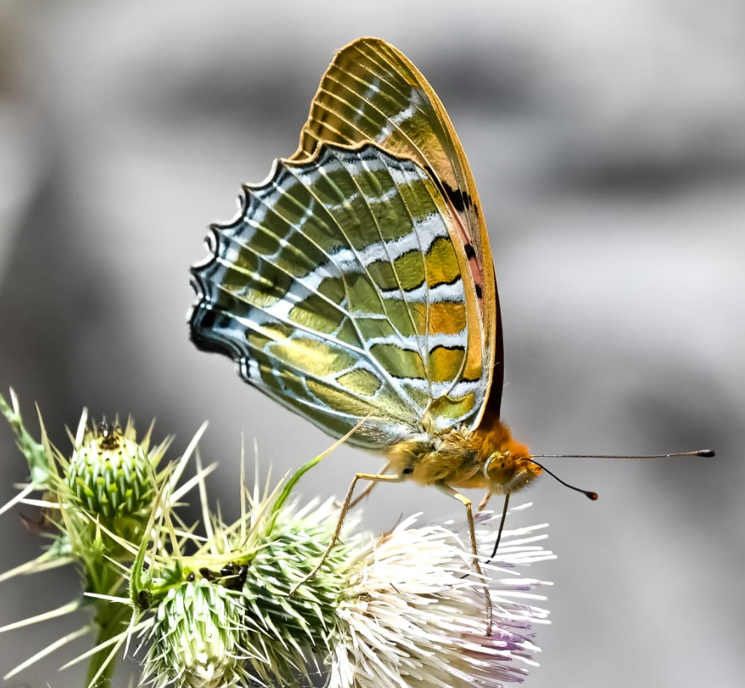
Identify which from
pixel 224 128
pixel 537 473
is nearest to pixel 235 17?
pixel 224 128

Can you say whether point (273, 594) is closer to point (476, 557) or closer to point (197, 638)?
point (197, 638)

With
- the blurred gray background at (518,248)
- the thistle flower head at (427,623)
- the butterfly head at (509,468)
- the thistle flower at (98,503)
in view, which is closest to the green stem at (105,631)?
the thistle flower at (98,503)

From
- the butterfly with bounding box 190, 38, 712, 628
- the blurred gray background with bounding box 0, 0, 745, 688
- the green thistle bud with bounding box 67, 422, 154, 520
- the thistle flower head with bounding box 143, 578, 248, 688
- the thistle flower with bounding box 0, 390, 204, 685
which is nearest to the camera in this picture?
the thistle flower head with bounding box 143, 578, 248, 688

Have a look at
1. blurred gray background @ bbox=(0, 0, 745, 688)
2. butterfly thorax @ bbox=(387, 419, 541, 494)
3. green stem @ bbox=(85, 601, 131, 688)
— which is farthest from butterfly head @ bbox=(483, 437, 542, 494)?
blurred gray background @ bbox=(0, 0, 745, 688)

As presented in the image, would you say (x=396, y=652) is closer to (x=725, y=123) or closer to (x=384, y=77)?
(x=384, y=77)

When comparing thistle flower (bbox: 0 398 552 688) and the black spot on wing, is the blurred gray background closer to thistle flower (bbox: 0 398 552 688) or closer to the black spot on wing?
thistle flower (bbox: 0 398 552 688)

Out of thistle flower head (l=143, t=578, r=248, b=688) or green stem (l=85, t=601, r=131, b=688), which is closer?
thistle flower head (l=143, t=578, r=248, b=688)

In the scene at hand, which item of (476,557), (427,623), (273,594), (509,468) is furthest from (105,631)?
(509,468)
